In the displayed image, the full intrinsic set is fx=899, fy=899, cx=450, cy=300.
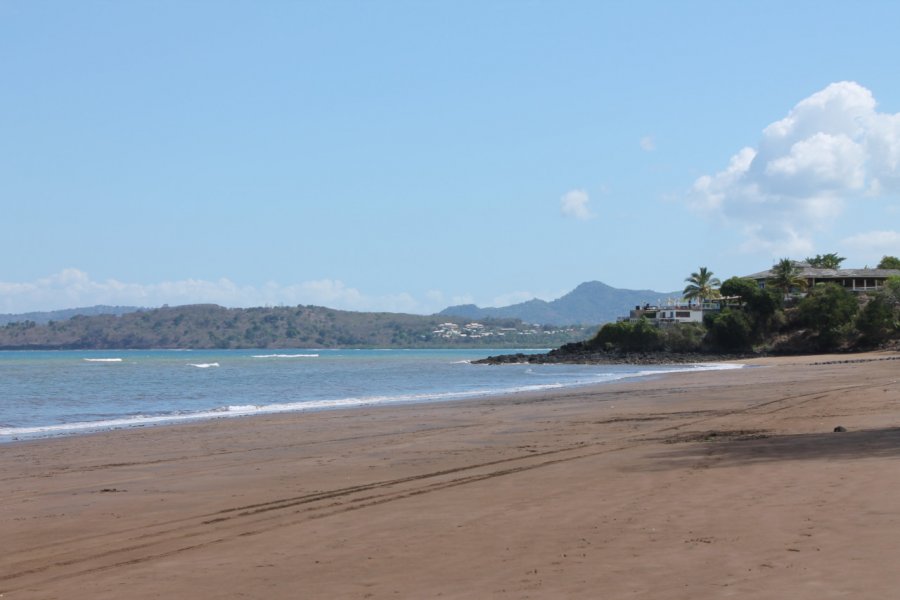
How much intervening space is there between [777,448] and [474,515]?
6.93 meters

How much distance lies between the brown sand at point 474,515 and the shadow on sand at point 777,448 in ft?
0.20

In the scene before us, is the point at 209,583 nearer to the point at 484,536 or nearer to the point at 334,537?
the point at 334,537

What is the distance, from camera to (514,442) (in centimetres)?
1942

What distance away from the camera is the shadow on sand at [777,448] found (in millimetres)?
13711

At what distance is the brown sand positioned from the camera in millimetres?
7605

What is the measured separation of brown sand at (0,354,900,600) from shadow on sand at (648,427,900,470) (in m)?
0.06

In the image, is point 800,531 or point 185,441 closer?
point 800,531

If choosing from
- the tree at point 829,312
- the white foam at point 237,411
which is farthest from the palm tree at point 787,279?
the white foam at point 237,411

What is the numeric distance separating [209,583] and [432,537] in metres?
2.43

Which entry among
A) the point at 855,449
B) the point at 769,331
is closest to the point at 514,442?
the point at 855,449

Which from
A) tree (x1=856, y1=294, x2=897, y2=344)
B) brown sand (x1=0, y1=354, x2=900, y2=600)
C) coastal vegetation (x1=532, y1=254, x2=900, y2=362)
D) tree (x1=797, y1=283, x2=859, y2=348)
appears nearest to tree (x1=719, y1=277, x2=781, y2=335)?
coastal vegetation (x1=532, y1=254, x2=900, y2=362)

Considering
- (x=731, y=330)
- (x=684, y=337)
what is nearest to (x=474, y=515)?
(x=731, y=330)

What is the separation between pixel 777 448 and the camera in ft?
49.7

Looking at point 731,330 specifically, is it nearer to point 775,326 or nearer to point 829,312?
point 775,326
